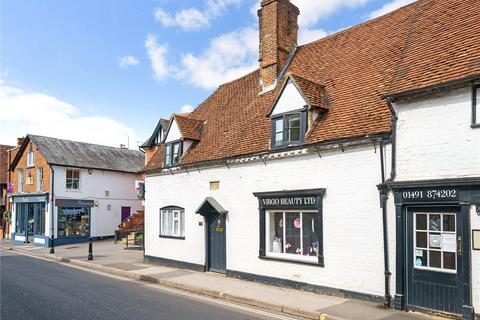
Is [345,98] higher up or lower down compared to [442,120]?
higher up

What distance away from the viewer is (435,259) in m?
9.48

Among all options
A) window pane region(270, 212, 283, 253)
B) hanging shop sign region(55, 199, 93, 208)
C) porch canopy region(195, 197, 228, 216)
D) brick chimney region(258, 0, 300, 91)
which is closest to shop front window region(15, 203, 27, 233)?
hanging shop sign region(55, 199, 93, 208)

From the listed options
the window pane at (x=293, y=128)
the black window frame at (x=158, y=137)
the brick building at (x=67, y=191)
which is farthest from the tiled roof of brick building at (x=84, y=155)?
the window pane at (x=293, y=128)

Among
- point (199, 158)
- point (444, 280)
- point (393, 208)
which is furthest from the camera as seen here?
point (199, 158)

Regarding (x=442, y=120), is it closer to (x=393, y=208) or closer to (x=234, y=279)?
(x=393, y=208)

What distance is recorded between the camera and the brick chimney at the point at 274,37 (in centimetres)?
1693

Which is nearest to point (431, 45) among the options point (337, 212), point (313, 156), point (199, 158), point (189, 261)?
point (313, 156)

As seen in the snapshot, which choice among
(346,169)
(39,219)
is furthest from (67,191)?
(346,169)

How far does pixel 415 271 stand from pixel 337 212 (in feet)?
8.33

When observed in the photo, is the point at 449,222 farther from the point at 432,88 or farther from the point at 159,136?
the point at 159,136

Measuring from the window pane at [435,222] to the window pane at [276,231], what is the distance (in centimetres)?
489

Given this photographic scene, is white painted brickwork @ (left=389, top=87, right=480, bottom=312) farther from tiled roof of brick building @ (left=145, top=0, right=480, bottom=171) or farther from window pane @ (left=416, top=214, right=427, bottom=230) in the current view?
window pane @ (left=416, top=214, right=427, bottom=230)

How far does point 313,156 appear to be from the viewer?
40.4 ft

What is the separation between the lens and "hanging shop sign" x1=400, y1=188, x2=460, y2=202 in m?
9.10
